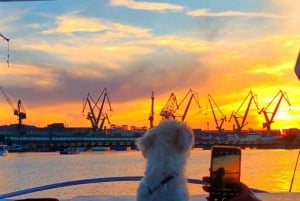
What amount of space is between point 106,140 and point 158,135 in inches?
3909

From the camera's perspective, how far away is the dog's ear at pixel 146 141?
15.3ft

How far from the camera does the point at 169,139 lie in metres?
4.64

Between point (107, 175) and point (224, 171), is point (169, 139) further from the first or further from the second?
point (107, 175)

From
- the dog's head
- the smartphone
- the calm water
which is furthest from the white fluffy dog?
the calm water

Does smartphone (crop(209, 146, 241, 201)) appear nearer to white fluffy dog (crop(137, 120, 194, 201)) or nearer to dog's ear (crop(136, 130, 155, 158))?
white fluffy dog (crop(137, 120, 194, 201))

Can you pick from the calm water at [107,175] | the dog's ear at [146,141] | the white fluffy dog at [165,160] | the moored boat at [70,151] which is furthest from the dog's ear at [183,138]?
the moored boat at [70,151]

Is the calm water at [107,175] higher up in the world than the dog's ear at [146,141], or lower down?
lower down

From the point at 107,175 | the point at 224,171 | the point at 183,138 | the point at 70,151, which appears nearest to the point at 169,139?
the point at 183,138

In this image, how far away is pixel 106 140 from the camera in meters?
104

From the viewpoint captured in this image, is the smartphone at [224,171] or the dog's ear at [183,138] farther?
the dog's ear at [183,138]

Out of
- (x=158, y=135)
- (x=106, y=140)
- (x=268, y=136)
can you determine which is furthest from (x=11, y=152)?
(x=158, y=135)

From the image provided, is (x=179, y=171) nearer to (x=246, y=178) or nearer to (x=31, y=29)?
(x=31, y=29)

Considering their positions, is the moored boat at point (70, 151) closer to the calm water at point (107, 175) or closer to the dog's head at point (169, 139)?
the calm water at point (107, 175)

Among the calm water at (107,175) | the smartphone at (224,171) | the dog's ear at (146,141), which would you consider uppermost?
the dog's ear at (146,141)
